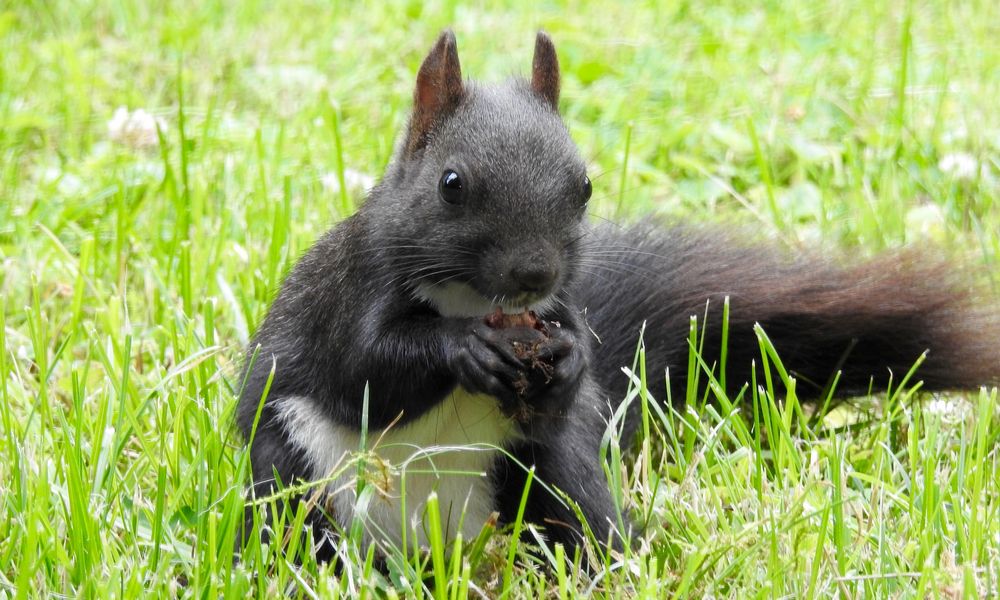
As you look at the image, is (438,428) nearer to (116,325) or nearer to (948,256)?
(116,325)

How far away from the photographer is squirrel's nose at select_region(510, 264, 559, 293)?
5.69 ft

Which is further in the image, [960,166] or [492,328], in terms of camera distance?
[960,166]

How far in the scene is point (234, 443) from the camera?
2.13 meters

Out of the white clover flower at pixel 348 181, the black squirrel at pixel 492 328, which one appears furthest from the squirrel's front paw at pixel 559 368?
the white clover flower at pixel 348 181

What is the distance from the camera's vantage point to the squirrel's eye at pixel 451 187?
5.96 feet

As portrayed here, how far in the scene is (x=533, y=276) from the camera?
1736 millimetres

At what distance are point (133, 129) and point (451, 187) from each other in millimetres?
1674

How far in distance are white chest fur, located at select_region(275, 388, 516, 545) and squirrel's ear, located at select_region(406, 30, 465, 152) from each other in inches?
15.6

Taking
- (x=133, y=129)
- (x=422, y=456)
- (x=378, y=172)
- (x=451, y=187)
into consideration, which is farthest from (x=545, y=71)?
(x=133, y=129)

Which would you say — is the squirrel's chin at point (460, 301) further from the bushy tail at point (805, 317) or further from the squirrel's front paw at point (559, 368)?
the bushy tail at point (805, 317)

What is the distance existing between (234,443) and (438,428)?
363 millimetres

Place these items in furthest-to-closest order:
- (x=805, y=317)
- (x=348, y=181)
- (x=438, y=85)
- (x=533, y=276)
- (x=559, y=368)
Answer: (x=348, y=181) < (x=805, y=317) < (x=438, y=85) < (x=559, y=368) < (x=533, y=276)

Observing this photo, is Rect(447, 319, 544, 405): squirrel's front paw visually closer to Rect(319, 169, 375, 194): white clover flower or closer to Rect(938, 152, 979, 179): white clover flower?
Rect(319, 169, 375, 194): white clover flower

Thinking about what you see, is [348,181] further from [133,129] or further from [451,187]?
[451,187]
